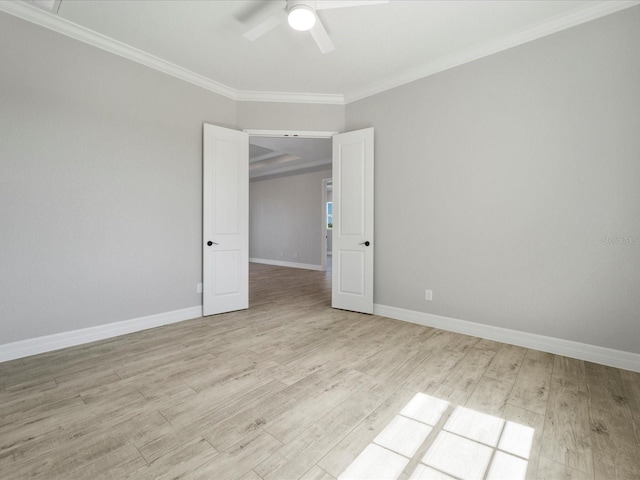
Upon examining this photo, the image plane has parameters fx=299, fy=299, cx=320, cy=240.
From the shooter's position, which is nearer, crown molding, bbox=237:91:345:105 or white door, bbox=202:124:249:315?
white door, bbox=202:124:249:315

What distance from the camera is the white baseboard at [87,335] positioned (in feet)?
8.36

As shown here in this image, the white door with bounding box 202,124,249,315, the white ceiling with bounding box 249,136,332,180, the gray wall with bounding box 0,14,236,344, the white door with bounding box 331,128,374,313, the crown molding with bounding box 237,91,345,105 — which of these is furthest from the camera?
the white ceiling with bounding box 249,136,332,180

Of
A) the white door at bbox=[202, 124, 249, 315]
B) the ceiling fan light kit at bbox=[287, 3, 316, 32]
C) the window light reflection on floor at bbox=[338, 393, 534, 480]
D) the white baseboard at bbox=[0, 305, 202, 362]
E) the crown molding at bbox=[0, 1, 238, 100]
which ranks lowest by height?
the window light reflection on floor at bbox=[338, 393, 534, 480]

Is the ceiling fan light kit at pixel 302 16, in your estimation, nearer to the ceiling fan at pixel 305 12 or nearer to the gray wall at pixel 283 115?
the ceiling fan at pixel 305 12

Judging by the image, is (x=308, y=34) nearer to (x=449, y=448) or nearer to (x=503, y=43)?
(x=503, y=43)

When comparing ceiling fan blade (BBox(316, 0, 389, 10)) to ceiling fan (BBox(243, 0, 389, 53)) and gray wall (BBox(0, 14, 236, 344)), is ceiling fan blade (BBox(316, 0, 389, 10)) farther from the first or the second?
gray wall (BBox(0, 14, 236, 344))

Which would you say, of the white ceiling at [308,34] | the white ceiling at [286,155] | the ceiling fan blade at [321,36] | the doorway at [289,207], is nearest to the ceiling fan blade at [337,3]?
the ceiling fan blade at [321,36]

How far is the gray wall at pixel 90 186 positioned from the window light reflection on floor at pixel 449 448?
2892 mm

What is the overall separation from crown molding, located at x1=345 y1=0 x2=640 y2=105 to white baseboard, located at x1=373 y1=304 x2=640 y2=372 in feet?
9.10

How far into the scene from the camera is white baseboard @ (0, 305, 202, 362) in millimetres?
2549

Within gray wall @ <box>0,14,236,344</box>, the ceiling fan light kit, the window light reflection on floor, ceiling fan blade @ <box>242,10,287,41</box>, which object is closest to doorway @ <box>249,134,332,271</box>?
gray wall @ <box>0,14,236,344</box>

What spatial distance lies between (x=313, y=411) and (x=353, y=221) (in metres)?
2.62

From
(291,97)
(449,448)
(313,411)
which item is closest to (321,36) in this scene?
(291,97)

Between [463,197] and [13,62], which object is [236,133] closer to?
[13,62]
